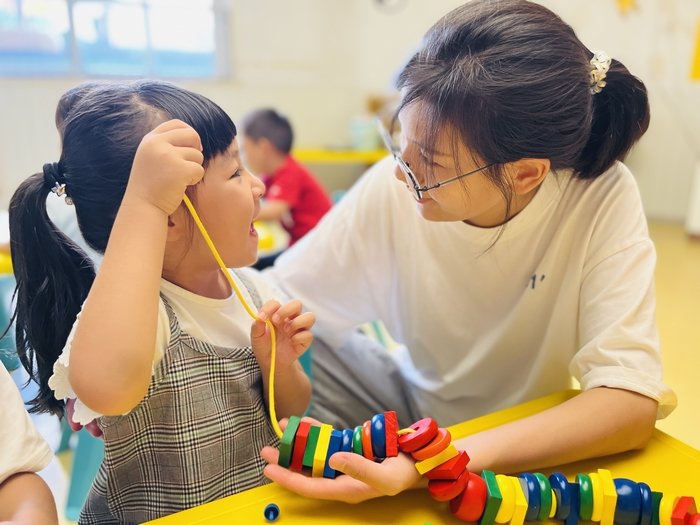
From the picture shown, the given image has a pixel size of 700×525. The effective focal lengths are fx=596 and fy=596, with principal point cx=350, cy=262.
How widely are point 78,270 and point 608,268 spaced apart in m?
0.71

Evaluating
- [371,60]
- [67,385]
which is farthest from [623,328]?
[371,60]

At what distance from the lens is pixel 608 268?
844mm

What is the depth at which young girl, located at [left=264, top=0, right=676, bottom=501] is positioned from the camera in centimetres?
75

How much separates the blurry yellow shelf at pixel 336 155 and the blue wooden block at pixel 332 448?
348 centimetres

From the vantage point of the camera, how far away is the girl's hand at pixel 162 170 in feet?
2.02

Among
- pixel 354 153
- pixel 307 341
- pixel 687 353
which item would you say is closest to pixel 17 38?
pixel 354 153

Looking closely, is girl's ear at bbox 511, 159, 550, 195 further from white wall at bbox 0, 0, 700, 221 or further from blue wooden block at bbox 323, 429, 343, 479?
white wall at bbox 0, 0, 700, 221

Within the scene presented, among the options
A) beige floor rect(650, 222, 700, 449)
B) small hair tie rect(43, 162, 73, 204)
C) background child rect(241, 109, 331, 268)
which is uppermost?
small hair tie rect(43, 162, 73, 204)

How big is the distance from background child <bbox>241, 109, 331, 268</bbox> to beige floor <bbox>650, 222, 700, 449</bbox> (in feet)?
4.48

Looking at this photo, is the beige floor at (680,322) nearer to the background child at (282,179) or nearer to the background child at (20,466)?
the background child at (20,466)

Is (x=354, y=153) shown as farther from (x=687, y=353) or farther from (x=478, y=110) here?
(x=478, y=110)

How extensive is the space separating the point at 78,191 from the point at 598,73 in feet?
2.30

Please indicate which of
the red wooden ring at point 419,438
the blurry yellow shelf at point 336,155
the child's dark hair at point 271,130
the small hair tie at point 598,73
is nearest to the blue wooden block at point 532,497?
the red wooden ring at point 419,438

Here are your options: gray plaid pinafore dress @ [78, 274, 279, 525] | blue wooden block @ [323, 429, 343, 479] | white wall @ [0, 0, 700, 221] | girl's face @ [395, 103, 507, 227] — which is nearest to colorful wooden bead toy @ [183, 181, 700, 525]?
blue wooden block @ [323, 429, 343, 479]
